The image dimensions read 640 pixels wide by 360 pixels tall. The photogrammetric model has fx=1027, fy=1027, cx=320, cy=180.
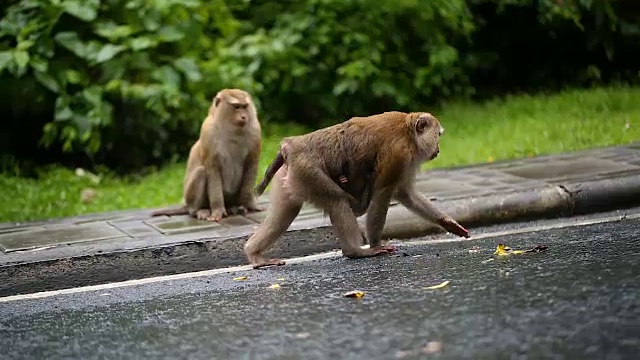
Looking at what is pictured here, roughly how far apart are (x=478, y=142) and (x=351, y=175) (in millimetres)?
5036

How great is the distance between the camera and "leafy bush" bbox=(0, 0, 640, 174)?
11.1m

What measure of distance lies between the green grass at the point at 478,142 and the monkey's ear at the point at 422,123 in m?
3.41

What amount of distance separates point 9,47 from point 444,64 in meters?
5.40

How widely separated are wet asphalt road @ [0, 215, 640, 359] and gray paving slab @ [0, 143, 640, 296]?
59 cm

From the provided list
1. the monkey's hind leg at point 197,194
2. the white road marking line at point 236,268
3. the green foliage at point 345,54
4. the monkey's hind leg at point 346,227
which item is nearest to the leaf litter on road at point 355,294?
the monkey's hind leg at point 346,227

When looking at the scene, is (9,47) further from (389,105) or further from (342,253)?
(342,253)

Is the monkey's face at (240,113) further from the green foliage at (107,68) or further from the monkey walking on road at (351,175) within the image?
the green foliage at (107,68)

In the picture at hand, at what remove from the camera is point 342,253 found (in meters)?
6.58

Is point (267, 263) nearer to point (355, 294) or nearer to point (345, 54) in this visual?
point (355, 294)

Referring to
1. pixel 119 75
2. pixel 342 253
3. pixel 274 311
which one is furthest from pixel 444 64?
pixel 274 311

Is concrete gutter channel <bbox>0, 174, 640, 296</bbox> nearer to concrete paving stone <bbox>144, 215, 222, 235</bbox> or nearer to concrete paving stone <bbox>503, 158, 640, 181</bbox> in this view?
concrete paving stone <bbox>503, 158, 640, 181</bbox>

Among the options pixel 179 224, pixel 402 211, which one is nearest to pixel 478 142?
pixel 402 211

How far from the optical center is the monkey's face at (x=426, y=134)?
6340mm

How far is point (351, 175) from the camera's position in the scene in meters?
6.34
